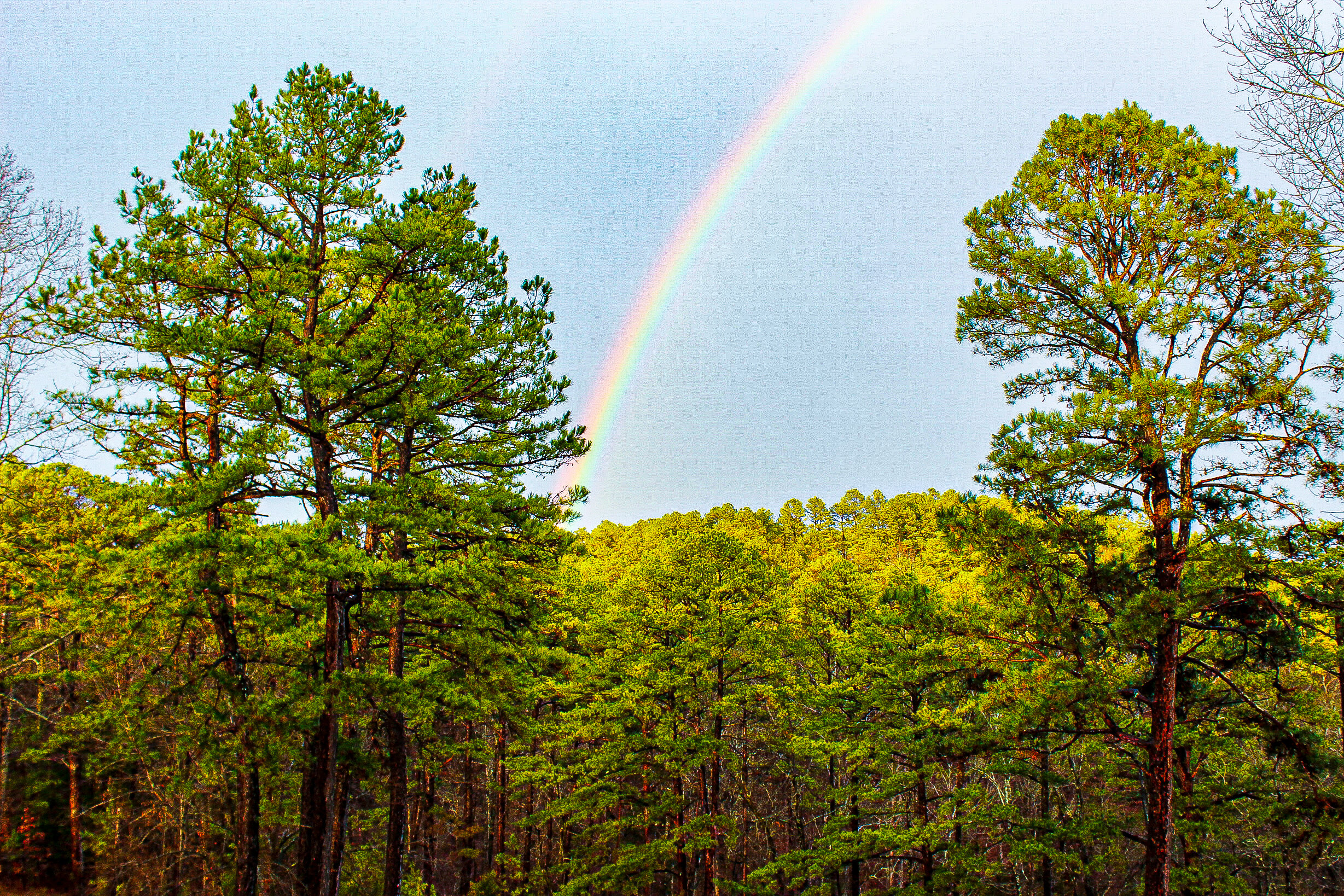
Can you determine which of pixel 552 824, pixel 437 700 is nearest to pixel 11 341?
pixel 437 700

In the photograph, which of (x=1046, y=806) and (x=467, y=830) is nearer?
(x=1046, y=806)

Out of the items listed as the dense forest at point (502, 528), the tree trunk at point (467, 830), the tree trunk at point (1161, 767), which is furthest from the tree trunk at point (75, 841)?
the tree trunk at point (1161, 767)

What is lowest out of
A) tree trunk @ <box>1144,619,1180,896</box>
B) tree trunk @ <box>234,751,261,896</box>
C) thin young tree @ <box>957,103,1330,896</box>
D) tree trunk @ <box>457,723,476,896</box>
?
tree trunk @ <box>457,723,476,896</box>

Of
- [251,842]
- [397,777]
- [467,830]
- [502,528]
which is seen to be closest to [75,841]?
[467,830]

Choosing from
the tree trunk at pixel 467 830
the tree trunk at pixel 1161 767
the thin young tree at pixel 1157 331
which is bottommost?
the tree trunk at pixel 467 830

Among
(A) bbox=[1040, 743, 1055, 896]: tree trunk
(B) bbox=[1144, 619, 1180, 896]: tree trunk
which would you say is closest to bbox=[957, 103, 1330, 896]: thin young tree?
(B) bbox=[1144, 619, 1180, 896]: tree trunk

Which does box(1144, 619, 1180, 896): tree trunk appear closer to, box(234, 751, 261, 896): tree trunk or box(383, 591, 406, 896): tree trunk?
box(383, 591, 406, 896): tree trunk

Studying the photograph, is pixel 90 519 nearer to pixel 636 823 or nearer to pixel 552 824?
pixel 636 823

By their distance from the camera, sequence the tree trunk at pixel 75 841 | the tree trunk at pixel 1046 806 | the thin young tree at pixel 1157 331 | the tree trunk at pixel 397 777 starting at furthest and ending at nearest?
1. the tree trunk at pixel 75 841
2. the tree trunk at pixel 1046 806
3. the tree trunk at pixel 397 777
4. the thin young tree at pixel 1157 331

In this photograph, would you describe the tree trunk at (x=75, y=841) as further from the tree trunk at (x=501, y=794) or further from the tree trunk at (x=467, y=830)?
the tree trunk at (x=501, y=794)

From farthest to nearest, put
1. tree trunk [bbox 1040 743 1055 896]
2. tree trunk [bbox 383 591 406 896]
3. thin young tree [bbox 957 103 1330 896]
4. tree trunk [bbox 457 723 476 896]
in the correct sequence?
tree trunk [bbox 457 723 476 896] < tree trunk [bbox 1040 743 1055 896] < tree trunk [bbox 383 591 406 896] < thin young tree [bbox 957 103 1330 896]

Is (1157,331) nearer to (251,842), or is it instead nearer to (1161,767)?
(1161,767)

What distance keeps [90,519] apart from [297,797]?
6.88 metres

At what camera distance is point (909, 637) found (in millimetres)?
16406
